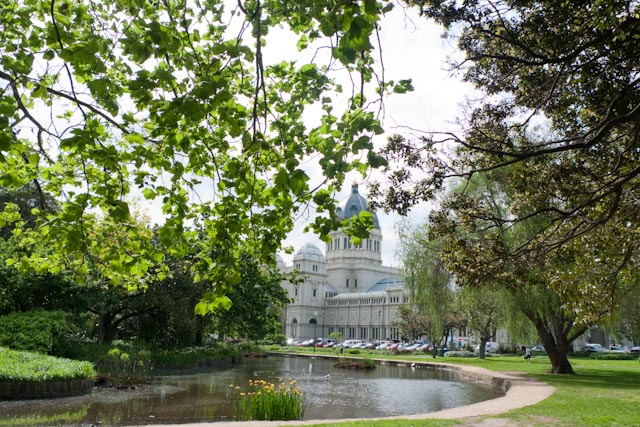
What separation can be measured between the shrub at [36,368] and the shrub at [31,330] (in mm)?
1230

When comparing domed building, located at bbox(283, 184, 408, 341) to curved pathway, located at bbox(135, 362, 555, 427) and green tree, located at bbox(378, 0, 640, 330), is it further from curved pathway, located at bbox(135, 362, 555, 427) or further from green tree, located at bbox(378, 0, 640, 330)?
green tree, located at bbox(378, 0, 640, 330)

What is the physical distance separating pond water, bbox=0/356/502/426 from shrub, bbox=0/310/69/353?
9.62 feet

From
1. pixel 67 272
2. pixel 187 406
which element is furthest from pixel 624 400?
pixel 67 272

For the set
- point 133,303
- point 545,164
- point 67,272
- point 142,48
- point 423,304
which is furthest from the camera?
point 423,304

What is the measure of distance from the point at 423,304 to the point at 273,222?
25.0m

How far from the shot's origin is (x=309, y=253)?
3676 inches

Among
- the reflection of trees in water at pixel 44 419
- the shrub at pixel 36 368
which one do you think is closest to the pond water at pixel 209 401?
the reflection of trees in water at pixel 44 419

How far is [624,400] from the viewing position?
1344cm

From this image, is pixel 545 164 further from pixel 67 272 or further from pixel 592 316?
pixel 67 272

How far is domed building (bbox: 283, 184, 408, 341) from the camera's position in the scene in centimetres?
8369

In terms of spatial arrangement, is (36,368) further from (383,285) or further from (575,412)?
(383,285)

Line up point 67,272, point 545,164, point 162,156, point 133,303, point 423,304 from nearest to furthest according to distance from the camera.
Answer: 1. point 162,156
2. point 545,164
3. point 67,272
4. point 133,303
5. point 423,304

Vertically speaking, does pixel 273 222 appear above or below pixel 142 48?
below

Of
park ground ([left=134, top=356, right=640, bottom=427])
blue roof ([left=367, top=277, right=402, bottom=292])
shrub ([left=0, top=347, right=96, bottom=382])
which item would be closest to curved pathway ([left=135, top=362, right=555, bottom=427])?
park ground ([left=134, top=356, right=640, bottom=427])
